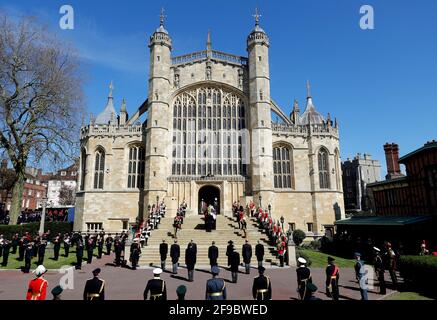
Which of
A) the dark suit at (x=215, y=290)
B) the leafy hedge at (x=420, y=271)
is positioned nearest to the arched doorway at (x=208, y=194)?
the leafy hedge at (x=420, y=271)

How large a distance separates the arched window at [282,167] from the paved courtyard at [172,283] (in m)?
15.5

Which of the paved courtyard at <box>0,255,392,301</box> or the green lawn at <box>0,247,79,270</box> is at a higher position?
the green lawn at <box>0,247,79,270</box>

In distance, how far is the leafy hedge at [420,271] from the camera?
10.8 metres

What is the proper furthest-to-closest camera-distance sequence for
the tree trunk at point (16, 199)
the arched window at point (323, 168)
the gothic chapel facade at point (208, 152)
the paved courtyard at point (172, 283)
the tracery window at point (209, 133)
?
the arched window at point (323, 168)
the tracery window at point (209, 133)
the gothic chapel facade at point (208, 152)
the tree trunk at point (16, 199)
the paved courtyard at point (172, 283)

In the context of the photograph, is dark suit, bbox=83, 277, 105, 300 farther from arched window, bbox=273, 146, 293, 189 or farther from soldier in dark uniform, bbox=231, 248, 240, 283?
arched window, bbox=273, 146, 293, 189

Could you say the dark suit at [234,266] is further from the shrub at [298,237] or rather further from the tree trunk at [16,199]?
the tree trunk at [16,199]

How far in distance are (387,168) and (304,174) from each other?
7.86m

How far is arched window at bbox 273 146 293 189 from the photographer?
101 ft

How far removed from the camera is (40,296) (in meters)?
6.57

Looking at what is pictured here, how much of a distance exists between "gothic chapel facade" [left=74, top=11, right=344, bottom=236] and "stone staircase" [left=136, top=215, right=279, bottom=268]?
5.21 m

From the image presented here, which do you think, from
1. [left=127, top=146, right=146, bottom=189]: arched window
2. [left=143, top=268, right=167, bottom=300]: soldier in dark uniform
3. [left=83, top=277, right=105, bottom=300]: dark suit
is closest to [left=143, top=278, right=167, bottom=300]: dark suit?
[left=143, top=268, right=167, bottom=300]: soldier in dark uniform
